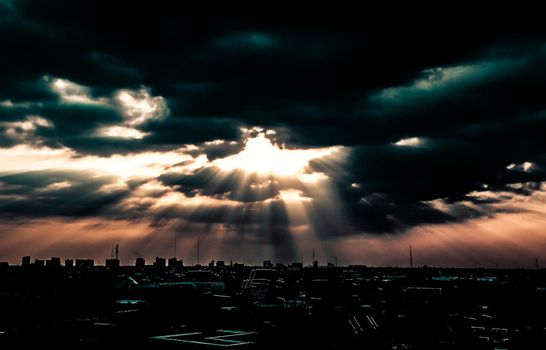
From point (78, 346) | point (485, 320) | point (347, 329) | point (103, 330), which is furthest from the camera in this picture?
point (485, 320)

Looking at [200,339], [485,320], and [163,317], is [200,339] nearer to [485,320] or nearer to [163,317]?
[163,317]

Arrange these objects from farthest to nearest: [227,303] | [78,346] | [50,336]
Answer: [227,303] → [50,336] → [78,346]

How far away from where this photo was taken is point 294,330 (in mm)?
31016

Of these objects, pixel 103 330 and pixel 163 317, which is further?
pixel 163 317

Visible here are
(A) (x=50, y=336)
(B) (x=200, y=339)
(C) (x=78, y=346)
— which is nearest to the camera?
(B) (x=200, y=339)

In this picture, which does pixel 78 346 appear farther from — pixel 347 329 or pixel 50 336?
pixel 347 329

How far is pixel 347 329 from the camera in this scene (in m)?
34.5

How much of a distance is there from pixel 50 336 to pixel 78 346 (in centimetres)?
420

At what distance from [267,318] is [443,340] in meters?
14.0

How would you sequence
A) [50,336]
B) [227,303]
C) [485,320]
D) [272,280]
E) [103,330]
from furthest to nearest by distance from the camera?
[272,280]
[227,303]
[485,320]
[103,330]
[50,336]

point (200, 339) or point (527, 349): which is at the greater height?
point (200, 339)

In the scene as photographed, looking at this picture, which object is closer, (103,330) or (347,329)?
(103,330)

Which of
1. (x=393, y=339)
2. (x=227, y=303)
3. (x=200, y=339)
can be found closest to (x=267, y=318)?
(x=393, y=339)

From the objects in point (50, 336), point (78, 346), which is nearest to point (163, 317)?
point (50, 336)
